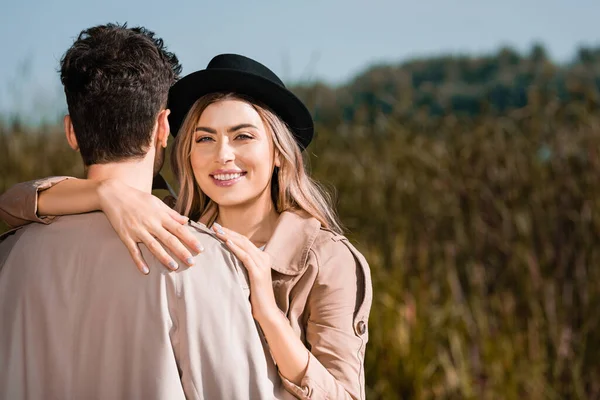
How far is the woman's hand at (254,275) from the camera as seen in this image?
196 centimetres

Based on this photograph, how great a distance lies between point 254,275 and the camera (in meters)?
1.98

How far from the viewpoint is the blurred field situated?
4.68 m

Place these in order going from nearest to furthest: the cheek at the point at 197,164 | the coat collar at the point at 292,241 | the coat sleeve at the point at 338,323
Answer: the coat sleeve at the point at 338,323 < the coat collar at the point at 292,241 < the cheek at the point at 197,164

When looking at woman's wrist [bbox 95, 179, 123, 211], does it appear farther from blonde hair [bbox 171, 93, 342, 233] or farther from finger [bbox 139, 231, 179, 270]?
blonde hair [bbox 171, 93, 342, 233]

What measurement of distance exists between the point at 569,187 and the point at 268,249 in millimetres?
4459

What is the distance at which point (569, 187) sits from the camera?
6238 millimetres

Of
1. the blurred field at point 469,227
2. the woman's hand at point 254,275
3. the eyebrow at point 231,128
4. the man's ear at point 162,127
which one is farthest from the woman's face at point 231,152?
the blurred field at point 469,227

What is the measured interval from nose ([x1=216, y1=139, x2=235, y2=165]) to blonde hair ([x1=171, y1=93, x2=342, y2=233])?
0.39 feet

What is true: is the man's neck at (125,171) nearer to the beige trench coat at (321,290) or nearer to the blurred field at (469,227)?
the beige trench coat at (321,290)

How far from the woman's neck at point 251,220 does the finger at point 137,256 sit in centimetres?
65

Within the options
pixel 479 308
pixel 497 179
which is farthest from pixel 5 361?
pixel 497 179

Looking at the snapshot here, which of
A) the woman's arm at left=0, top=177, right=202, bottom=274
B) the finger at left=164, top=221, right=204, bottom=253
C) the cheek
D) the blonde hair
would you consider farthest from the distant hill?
the finger at left=164, top=221, right=204, bottom=253

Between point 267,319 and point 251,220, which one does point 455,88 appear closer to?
point 251,220

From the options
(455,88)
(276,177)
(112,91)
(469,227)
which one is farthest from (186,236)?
(455,88)
